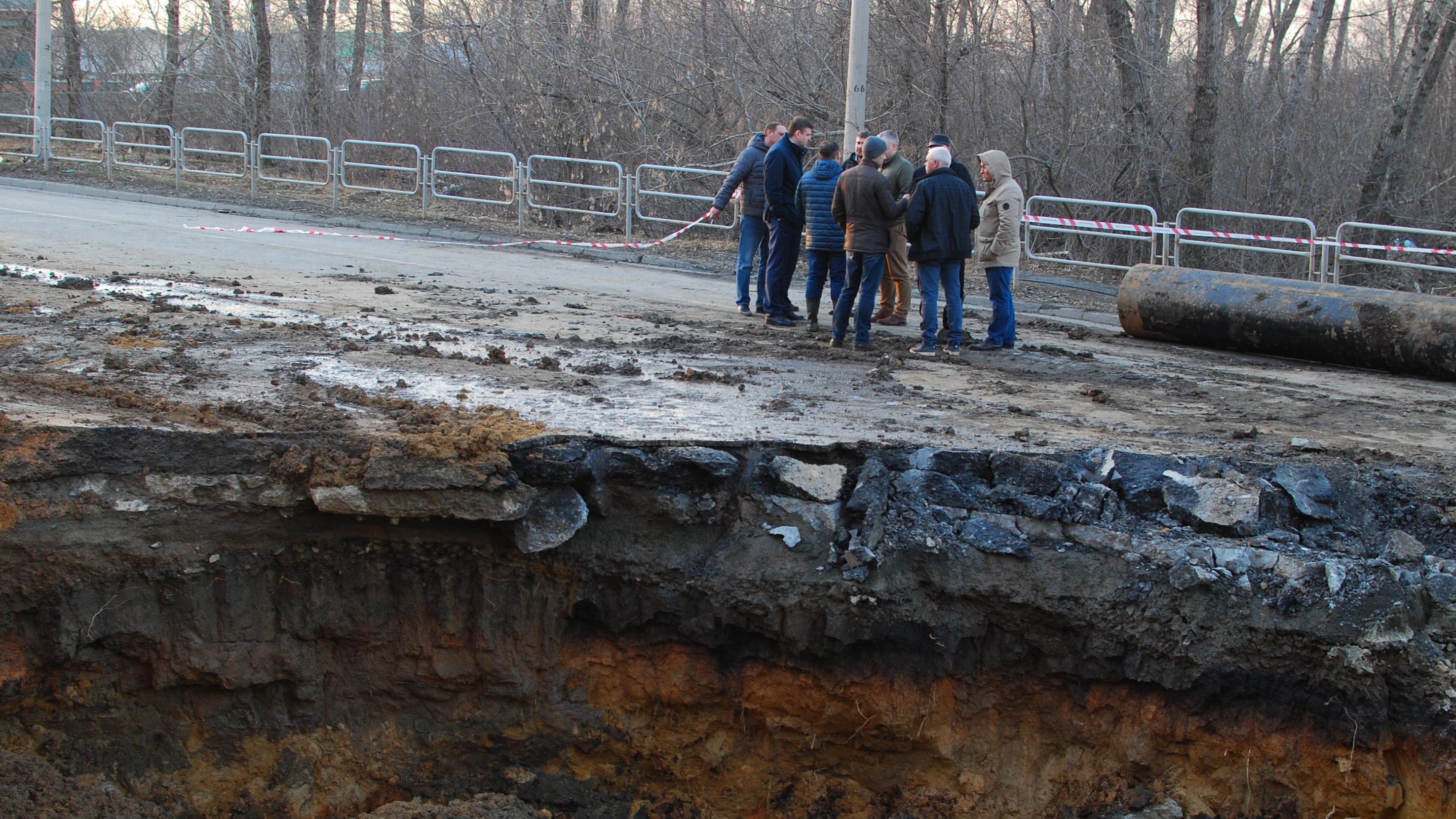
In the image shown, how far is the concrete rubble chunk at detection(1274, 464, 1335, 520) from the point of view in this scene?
16.3 ft

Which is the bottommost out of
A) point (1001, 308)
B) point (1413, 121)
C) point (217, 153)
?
point (1001, 308)

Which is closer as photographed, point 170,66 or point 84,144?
point 84,144

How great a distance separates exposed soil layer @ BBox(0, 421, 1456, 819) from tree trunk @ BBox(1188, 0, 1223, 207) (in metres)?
10.8

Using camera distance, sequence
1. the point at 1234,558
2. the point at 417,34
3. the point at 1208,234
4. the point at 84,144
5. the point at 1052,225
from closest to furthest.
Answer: the point at 1234,558 < the point at 1208,234 < the point at 1052,225 < the point at 84,144 < the point at 417,34

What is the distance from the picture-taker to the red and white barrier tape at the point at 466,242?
1384cm

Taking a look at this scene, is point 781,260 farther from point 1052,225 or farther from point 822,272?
point 1052,225

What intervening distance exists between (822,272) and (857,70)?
4.19 m

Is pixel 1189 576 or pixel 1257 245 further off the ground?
pixel 1257 245

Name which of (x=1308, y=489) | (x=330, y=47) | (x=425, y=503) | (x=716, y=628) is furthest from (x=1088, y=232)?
(x=330, y=47)

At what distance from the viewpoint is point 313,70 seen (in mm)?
21953

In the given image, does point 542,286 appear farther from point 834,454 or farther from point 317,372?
point 834,454

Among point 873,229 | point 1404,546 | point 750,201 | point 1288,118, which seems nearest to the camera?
point 1404,546

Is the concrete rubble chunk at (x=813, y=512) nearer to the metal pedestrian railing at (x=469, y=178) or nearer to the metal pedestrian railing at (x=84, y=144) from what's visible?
the metal pedestrian railing at (x=469, y=178)

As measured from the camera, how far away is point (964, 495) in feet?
16.5
